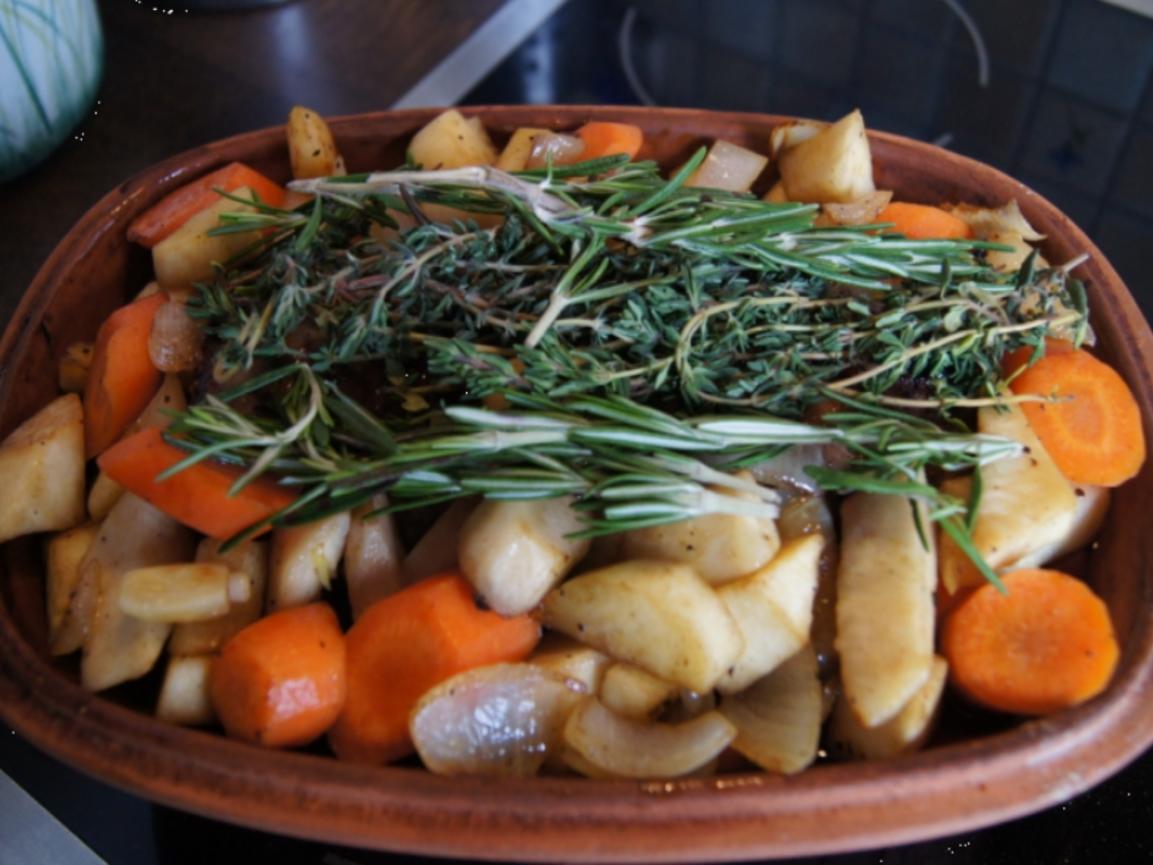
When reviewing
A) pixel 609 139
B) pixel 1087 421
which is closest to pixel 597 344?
pixel 609 139

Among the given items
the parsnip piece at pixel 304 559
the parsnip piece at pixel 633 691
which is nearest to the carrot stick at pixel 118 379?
the parsnip piece at pixel 304 559

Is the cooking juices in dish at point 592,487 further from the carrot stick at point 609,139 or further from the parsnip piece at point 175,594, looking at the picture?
the carrot stick at point 609,139

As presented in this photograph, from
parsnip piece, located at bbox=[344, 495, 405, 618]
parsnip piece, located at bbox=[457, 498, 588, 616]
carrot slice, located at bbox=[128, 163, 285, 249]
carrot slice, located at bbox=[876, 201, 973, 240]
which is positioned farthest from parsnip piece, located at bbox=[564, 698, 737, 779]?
carrot slice, located at bbox=[128, 163, 285, 249]

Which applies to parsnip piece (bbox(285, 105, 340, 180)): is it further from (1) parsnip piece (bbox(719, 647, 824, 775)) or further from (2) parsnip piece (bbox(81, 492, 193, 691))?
(1) parsnip piece (bbox(719, 647, 824, 775))

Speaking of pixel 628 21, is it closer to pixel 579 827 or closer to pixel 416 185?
pixel 416 185

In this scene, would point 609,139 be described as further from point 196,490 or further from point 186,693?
point 186,693

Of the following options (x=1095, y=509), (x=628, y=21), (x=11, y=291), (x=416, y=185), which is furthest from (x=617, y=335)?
(x=628, y=21)
